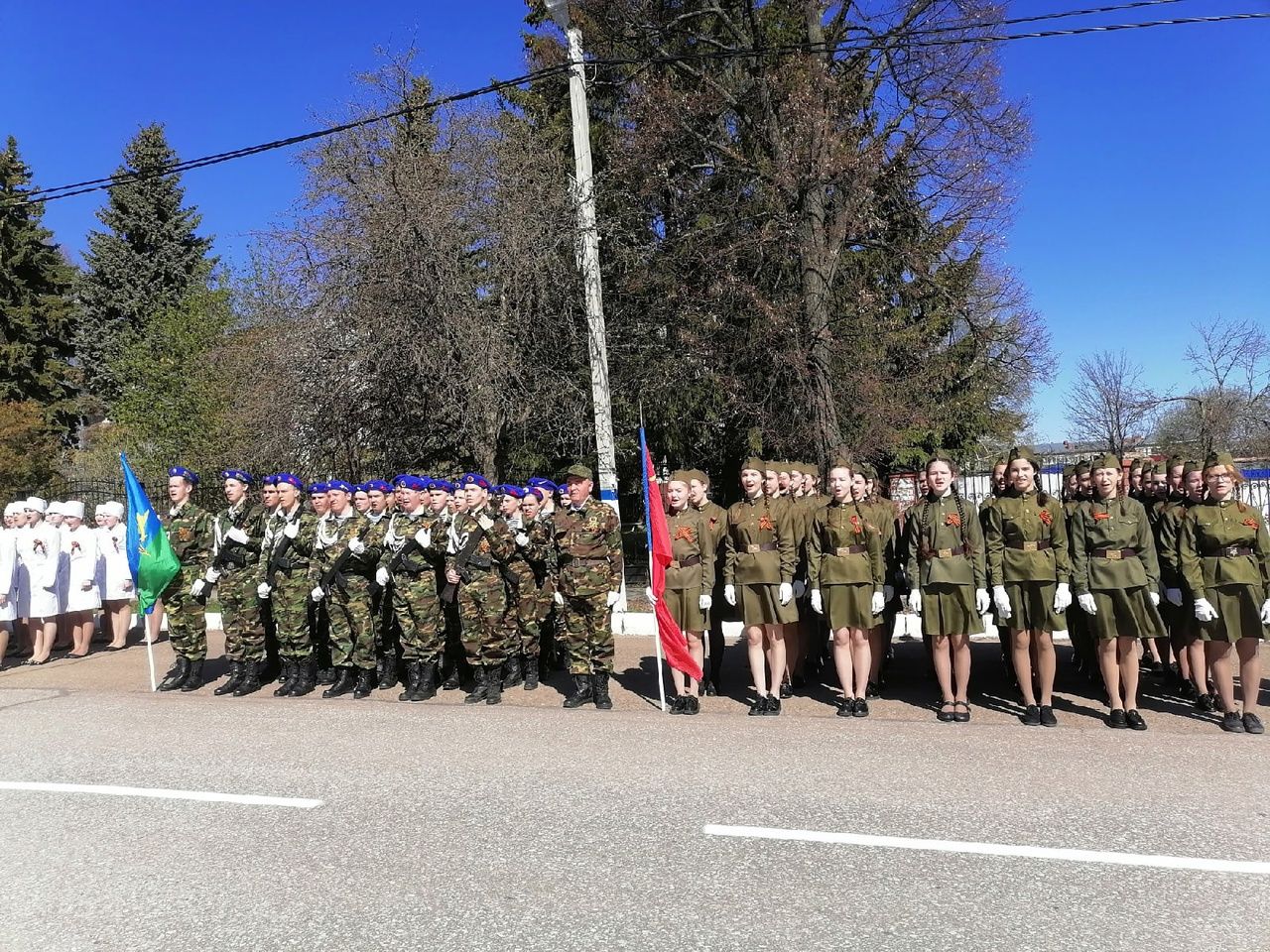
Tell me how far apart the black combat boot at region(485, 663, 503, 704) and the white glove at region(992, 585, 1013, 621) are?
4.18 metres

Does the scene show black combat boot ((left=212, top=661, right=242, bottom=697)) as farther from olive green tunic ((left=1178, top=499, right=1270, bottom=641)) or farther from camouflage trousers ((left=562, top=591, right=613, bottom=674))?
olive green tunic ((left=1178, top=499, right=1270, bottom=641))

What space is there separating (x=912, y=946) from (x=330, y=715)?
5.42 meters

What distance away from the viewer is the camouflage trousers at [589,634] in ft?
25.2

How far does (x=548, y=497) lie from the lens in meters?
8.77

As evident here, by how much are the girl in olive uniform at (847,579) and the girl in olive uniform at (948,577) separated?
0.32 m

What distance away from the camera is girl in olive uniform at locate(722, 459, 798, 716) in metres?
7.31

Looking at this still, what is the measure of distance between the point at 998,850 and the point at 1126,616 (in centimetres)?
303

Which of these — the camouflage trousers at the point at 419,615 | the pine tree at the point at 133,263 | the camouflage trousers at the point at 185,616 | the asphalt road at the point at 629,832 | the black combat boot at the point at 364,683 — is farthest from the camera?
the pine tree at the point at 133,263

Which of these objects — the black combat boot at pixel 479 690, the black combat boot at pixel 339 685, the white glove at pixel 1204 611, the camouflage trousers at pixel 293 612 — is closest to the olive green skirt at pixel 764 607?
the black combat boot at pixel 479 690

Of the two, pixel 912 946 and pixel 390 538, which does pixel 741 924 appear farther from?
pixel 390 538

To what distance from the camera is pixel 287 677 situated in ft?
28.9

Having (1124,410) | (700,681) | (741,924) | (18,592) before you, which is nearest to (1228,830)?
(741,924)

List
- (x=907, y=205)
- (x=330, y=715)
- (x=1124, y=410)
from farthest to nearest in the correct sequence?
(x=1124, y=410) → (x=907, y=205) → (x=330, y=715)

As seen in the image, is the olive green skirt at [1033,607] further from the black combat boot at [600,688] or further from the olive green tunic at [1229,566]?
the black combat boot at [600,688]
